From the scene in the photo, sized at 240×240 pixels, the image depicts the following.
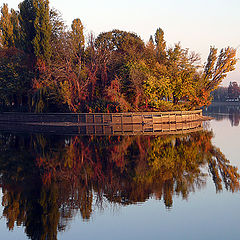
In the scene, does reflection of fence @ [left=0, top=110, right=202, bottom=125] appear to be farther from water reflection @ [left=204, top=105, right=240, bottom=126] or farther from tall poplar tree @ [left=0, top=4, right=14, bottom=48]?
tall poplar tree @ [left=0, top=4, right=14, bottom=48]

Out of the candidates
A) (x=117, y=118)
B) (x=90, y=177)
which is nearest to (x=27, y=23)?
(x=117, y=118)

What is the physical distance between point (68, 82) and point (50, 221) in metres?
40.7

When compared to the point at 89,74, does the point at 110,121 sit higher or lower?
lower

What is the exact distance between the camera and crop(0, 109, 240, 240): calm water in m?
8.70

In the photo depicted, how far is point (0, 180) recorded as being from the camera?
14234mm

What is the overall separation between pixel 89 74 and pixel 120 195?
38.4 m

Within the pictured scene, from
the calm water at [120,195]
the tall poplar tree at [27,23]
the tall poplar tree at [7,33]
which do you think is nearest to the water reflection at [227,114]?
the calm water at [120,195]

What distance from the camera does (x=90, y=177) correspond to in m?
14.2

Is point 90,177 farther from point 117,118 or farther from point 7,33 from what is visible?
point 7,33

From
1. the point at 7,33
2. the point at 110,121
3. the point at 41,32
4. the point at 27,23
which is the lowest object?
the point at 110,121

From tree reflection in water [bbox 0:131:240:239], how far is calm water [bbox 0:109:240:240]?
0.10 ft

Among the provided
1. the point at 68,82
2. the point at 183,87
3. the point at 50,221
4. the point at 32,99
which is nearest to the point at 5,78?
the point at 32,99

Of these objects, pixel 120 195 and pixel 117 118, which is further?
pixel 117 118

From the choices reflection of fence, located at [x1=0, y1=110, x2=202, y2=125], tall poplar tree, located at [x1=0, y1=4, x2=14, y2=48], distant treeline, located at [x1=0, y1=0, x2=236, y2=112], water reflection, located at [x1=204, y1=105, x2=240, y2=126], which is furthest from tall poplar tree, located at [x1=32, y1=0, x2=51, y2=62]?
water reflection, located at [x1=204, y1=105, x2=240, y2=126]
